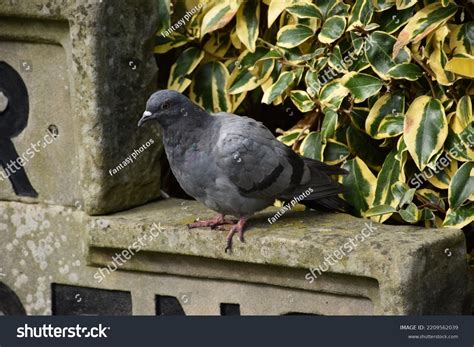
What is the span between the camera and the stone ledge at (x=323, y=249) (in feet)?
11.6

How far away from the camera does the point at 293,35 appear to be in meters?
4.16

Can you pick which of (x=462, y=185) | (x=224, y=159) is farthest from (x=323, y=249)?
(x=462, y=185)

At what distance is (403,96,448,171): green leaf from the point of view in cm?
382

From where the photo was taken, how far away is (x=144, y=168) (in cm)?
427

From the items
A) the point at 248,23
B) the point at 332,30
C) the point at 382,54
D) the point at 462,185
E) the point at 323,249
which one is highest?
the point at 248,23

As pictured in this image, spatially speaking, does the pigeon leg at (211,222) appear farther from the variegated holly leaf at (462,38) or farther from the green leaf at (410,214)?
the variegated holly leaf at (462,38)

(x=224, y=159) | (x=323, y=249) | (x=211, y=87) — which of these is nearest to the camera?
(x=323, y=249)

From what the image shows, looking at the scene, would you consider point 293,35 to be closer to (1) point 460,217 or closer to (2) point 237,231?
(2) point 237,231

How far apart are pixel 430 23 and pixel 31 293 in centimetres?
193

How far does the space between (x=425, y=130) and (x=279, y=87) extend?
64 cm

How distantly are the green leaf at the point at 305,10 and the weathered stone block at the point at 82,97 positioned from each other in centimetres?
55

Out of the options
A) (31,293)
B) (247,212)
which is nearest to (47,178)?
(31,293)

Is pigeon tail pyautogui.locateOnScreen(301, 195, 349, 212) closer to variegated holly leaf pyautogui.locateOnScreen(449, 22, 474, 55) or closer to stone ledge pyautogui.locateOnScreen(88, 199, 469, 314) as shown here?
stone ledge pyautogui.locateOnScreen(88, 199, 469, 314)

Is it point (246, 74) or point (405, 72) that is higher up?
point (246, 74)
